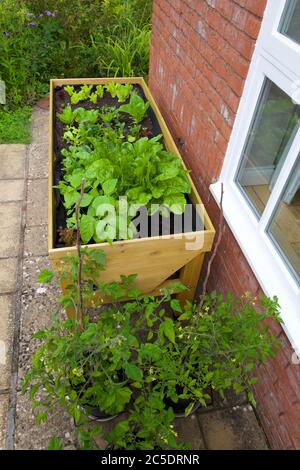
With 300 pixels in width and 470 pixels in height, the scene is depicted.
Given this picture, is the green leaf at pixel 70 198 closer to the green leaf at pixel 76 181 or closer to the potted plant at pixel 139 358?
the green leaf at pixel 76 181

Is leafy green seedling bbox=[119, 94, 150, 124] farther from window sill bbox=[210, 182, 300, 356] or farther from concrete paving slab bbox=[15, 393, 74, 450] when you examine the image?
concrete paving slab bbox=[15, 393, 74, 450]

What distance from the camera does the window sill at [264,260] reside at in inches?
61.7

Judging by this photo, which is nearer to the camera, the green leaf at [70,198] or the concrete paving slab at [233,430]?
the concrete paving slab at [233,430]

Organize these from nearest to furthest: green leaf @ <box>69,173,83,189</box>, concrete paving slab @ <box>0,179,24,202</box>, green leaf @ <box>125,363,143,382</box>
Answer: green leaf @ <box>125,363,143,382</box>
green leaf @ <box>69,173,83,189</box>
concrete paving slab @ <box>0,179,24,202</box>

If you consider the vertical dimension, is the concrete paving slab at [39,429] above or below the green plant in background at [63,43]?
below

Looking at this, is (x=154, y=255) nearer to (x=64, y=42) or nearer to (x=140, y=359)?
(x=140, y=359)

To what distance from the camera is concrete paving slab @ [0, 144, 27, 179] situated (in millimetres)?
3756

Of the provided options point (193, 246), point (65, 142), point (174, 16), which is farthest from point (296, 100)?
point (65, 142)

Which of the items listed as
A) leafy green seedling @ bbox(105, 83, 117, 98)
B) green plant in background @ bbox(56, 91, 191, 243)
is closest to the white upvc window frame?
green plant in background @ bbox(56, 91, 191, 243)

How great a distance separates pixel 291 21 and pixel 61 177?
6.09 feet

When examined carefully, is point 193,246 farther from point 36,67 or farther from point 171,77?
point 36,67

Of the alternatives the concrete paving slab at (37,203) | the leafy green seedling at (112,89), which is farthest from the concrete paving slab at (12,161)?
the leafy green seedling at (112,89)

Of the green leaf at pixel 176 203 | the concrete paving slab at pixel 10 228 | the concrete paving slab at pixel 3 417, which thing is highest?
the green leaf at pixel 176 203

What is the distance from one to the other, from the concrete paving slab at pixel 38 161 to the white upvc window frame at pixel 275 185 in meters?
2.38
